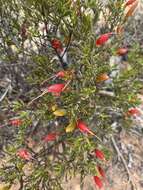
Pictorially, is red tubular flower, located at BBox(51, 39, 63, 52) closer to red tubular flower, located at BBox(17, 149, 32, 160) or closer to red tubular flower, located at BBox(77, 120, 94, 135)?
red tubular flower, located at BBox(77, 120, 94, 135)

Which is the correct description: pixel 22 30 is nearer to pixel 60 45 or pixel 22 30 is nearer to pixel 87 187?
pixel 60 45

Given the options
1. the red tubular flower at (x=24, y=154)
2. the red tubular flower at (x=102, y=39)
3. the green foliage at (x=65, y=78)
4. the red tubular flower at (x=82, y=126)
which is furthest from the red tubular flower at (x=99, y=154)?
the red tubular flower at (x=102, y=39)

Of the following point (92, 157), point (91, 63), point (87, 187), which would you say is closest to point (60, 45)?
point (91, 63)

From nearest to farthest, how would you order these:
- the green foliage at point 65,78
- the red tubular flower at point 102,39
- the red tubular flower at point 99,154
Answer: the green foliage at point 65,78, the red tubular flower at point 102,39, the red tubular flower at point 99,154

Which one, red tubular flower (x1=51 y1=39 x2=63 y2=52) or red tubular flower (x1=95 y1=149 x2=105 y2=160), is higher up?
red tubular flower (x1=51 y1=39 x2=63 y2=52)

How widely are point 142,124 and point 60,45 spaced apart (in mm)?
1697

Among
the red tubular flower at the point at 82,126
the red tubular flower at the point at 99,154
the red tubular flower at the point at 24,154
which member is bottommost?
the red tubular flower at the point at 99,154

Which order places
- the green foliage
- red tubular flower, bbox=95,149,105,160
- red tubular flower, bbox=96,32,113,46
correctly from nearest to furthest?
1. the green foliage
2. red tubular flower, bbox=96,32,113,46
3. red tubular flower, bbox=95,149,105,160

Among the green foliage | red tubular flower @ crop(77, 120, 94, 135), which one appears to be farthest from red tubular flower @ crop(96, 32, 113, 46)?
red tubular flower @ crop(77, 120, 94, 135)

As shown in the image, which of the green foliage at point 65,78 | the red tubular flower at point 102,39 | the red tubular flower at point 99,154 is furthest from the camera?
the red tubular flower at point 99,154

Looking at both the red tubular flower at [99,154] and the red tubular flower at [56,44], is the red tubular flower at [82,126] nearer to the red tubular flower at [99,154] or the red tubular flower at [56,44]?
the red tubular flower at [99,154]

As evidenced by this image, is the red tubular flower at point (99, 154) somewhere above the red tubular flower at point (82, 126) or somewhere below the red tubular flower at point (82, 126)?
below

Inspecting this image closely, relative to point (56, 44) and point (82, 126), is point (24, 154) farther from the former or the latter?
point (56, 44)

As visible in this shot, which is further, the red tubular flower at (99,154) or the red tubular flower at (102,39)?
the red tubular flower at (99,154)
